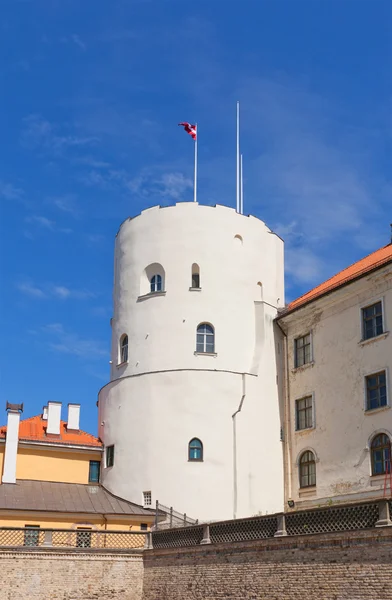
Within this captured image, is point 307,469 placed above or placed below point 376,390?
below

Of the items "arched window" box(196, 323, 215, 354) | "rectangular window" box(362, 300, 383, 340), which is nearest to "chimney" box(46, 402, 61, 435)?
"arched window" box(196, 323, 215, 354)

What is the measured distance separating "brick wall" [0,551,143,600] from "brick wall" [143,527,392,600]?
3.24ft

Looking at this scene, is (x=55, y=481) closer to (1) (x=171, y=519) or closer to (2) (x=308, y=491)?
(1) (x=171, y=519)

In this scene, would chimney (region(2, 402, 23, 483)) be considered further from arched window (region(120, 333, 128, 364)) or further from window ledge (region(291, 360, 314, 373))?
window ledge (region(291, 360, 314, 373))

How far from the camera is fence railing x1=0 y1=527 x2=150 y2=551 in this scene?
26.4 meters

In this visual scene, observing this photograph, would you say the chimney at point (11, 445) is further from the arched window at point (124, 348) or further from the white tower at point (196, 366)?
the arched window at point (124, 348)

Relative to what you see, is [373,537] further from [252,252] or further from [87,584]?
[252,252]

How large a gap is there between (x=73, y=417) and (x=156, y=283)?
278 inches

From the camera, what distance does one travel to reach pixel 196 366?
3278 centimetres

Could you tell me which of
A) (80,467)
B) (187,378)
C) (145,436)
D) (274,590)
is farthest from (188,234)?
(274,590)

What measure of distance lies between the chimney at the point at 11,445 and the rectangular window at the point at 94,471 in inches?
137

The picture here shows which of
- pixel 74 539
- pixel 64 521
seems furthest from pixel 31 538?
pixel 64 521

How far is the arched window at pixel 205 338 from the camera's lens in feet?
109

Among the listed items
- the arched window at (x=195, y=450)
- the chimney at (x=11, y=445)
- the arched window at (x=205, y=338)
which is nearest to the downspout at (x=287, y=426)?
the arched window at (x=205, y=338)
